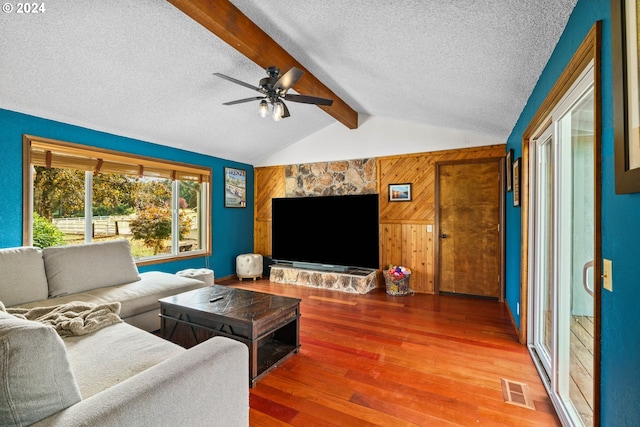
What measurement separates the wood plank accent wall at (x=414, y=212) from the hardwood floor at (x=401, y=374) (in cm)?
100

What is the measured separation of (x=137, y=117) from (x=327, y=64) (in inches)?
96.5

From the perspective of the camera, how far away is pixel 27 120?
3094 mm

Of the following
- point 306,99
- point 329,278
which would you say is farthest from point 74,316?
point 329,278

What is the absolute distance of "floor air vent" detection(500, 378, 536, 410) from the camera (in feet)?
6.24

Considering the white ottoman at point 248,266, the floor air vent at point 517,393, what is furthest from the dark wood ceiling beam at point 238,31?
the white ottoman at point 248,266

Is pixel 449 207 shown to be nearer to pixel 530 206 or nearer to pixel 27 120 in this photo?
pixel 530 206

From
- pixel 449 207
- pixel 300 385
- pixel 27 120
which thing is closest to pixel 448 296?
pixel 449 207

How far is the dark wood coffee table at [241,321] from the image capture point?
2.18 meters

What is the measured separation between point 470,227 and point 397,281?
1.34 metres

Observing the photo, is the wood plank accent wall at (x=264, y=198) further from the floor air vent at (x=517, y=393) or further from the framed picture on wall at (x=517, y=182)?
the floor air vent at (x=517, y=393)

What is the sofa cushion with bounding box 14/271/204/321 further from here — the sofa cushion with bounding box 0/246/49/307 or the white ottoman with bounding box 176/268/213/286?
the white ottoman with bounding box 176/268/213/286

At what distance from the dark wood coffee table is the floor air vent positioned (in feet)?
5.25

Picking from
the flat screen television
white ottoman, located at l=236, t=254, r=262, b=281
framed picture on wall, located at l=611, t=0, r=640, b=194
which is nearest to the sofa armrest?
framed picture on wall, located at l=611, t=0, r=640, b=194

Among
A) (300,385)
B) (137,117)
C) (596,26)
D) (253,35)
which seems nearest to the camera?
(596,26)
